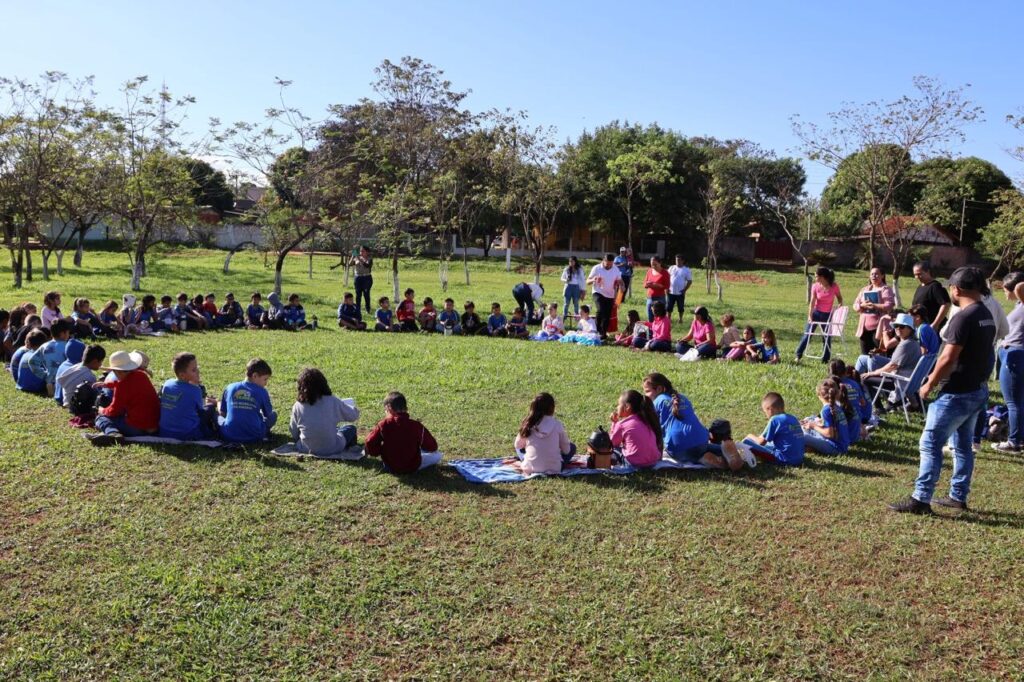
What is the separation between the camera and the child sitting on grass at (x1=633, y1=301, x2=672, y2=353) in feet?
47.1

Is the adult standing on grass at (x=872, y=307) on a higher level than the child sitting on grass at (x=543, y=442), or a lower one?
higher

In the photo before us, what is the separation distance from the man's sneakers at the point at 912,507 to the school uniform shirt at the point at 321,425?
474 cm

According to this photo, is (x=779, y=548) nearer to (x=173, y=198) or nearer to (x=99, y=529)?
(x=99, y=529)

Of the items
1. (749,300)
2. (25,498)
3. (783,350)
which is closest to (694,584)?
(25,498)

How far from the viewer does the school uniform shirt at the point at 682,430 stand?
7.11 meters

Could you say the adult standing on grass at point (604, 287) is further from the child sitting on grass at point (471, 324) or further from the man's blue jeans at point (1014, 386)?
the man's blue jeans at point (1014, 386)

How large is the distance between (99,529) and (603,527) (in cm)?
360

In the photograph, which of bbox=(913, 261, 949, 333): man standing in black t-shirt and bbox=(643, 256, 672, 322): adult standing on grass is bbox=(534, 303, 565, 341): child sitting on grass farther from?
bbox=(913, 261, 949, 333): man standing in black t-shirt

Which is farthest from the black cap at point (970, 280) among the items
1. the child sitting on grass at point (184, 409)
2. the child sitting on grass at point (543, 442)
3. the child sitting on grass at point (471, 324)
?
the child sitting on grass at point (471, 324)

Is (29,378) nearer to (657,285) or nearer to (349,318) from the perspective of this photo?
(349,318)

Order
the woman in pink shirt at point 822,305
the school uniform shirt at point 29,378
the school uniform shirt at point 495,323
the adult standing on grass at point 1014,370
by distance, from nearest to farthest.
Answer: the adult standing on grass at point 1014,370, the school uniform shirt at point 29,378, the woman in pink shirt at point 822,305, the school uniform shirt at point 495,323

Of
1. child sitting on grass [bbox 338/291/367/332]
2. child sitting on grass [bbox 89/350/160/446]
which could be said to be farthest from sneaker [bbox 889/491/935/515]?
child sitting on grass [bbox 338/291/367/332]

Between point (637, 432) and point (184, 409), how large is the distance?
4312mm

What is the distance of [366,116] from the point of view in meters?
26.7
